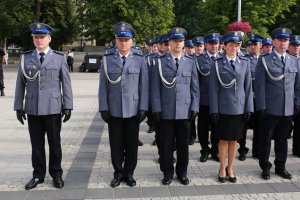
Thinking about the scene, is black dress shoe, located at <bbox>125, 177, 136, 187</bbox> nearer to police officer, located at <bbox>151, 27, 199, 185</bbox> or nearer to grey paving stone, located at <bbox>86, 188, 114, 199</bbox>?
grey paving stone, located at <bbox>86, 188, 114, 199</bbox>

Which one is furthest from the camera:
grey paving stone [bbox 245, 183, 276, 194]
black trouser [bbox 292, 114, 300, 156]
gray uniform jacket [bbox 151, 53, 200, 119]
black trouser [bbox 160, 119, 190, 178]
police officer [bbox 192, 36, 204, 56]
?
police officer [bbox 192, 36, 204, 56]

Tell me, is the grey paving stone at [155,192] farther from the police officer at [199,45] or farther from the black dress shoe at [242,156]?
the police officer at [199,45]

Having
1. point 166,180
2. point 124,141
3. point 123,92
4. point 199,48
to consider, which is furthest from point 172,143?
point 199,48

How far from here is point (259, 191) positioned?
17.3ft

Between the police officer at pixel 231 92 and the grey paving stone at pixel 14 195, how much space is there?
107 inches

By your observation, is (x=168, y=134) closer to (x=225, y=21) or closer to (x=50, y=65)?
(x=50, y=65)

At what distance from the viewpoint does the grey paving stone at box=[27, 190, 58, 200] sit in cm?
506

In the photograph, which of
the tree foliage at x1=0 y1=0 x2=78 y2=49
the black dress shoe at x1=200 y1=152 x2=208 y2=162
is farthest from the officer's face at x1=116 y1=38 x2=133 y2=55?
the tree foliage at x1=0 y1=0 x2=78 y2=49

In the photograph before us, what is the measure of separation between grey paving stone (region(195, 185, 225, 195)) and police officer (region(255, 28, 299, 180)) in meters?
0.85

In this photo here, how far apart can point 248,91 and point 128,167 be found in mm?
1984

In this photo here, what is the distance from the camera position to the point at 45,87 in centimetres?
526

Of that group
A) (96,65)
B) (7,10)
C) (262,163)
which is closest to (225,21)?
(96,65)

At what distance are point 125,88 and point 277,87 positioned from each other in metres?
2.17

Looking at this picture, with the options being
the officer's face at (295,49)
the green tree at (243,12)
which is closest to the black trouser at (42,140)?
the officer's face at (295,49)
